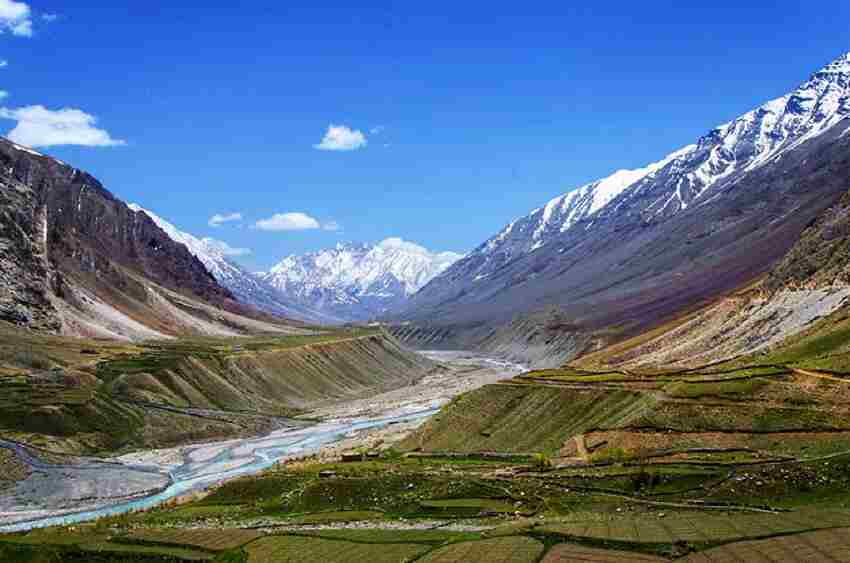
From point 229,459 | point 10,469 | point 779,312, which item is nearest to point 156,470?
point 229,459

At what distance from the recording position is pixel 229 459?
121438mm

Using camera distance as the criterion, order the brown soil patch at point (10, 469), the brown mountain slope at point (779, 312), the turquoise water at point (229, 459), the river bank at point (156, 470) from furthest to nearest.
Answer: the brown mountain slope at point (779, 312)
the brown soil patch at point (10, 469)
the river bank at point (156, 470)
the turquoise water at point (229, 459)

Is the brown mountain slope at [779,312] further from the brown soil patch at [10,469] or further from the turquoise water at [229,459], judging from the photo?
the brown soil patch at [10,469]

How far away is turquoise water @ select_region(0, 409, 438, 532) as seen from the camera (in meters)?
85.0

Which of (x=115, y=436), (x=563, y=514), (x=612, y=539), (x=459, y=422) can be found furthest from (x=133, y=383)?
(x=612, y=539)

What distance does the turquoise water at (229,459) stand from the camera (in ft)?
279

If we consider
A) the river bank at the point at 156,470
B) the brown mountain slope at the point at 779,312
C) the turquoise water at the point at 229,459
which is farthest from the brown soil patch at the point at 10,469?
the brown mountain slope at the point at 779,312

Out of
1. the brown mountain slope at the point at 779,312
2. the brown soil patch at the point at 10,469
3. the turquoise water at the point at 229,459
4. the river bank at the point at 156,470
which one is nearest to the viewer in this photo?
the turquoise water at the point at 229,459

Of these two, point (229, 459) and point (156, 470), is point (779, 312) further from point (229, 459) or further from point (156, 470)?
point (156, 470)

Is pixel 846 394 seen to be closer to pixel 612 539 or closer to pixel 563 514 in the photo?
pixel 563 514

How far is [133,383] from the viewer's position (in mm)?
153875

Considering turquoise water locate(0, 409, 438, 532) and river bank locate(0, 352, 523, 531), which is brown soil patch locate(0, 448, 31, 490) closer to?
river bank locate(0, 352, 523, 531)

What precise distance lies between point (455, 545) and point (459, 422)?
58027 millimetres

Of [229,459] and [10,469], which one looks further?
[229,459]
